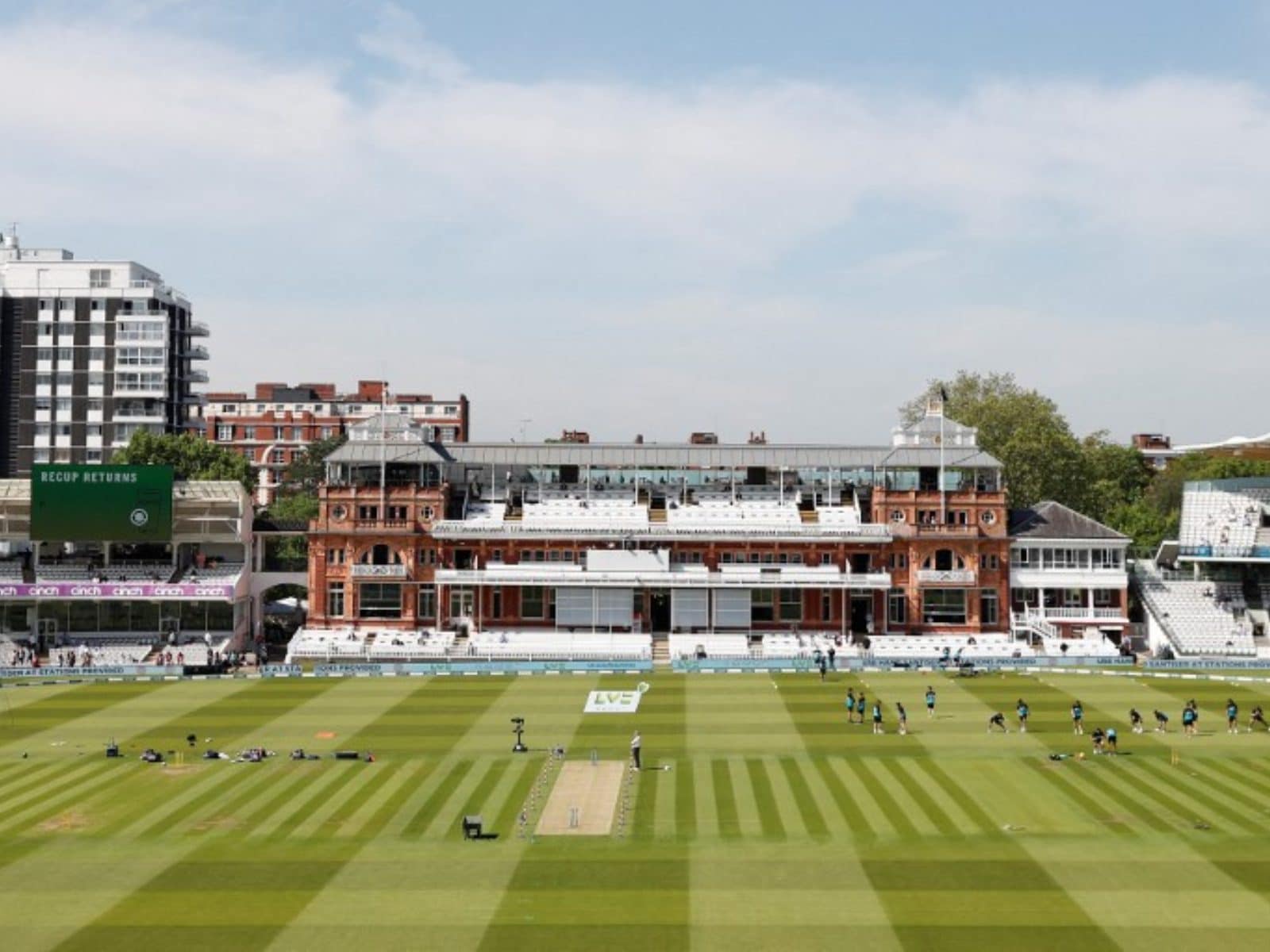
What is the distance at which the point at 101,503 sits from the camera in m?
87.2

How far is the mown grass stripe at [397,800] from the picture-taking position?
1636 inches

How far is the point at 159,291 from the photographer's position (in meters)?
141

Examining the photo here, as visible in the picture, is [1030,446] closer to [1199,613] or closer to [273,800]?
[1199,613]

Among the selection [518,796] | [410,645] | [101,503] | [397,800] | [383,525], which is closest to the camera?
[397,800]

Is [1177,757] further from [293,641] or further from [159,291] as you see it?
[159,291]

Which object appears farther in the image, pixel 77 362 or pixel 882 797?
pixel 77 362

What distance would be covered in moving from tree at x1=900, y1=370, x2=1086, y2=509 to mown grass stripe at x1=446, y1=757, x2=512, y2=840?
2713 inches

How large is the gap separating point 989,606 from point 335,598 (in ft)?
140

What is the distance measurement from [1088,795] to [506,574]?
49155mm

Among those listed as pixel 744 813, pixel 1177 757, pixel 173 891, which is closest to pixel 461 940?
pixel 173 891

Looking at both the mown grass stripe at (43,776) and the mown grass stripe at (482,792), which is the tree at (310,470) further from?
the mown grass stripe at (482,792)

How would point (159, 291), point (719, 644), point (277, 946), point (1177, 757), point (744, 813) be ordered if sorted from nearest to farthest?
1. point (277, 946)
2. point (744, 813)
3. point (1177, 757)
4. point (719, 644)
5. point (159, 291)

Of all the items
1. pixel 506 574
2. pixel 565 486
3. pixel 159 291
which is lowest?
pixel 506 574

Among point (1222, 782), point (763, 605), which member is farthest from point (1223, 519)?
point (1222, 782)
